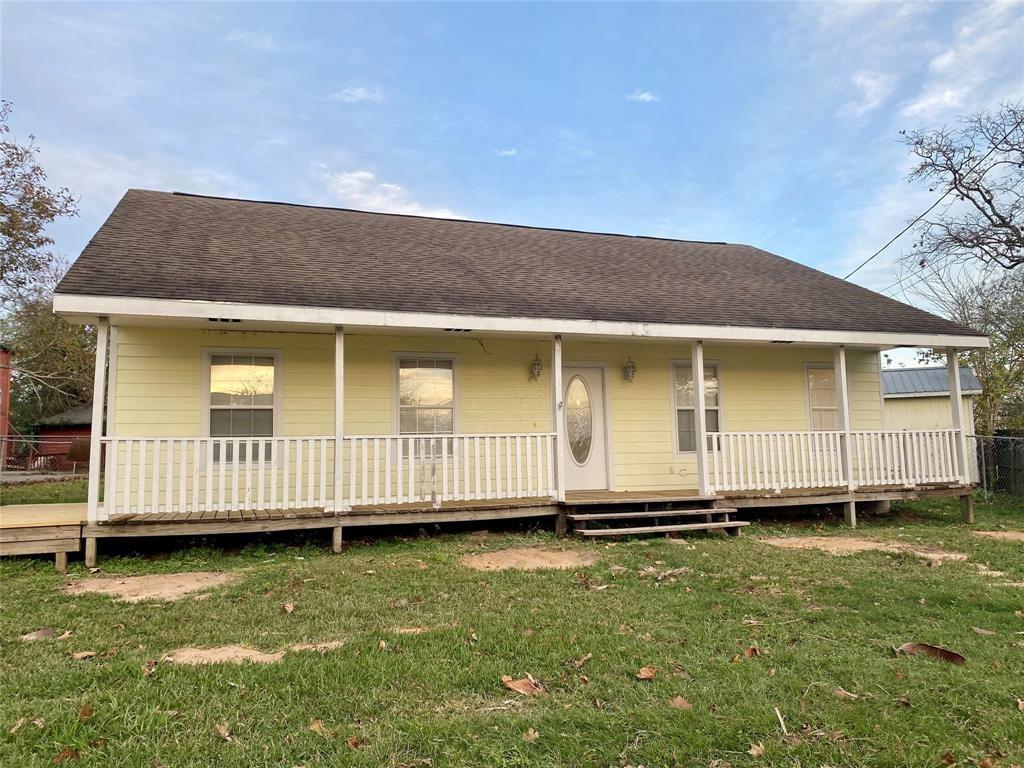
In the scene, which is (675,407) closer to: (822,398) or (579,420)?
(579,420)

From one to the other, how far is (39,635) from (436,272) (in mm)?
6324

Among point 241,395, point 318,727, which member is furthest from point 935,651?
point 241,395

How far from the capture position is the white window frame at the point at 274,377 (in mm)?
8102

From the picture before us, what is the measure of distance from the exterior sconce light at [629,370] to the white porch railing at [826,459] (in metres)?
1.59

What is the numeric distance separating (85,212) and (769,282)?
1887cm

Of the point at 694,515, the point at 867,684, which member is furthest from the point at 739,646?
the point at 694,515

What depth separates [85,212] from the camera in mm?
17594

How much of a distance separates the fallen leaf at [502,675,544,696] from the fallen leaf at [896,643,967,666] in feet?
7.67

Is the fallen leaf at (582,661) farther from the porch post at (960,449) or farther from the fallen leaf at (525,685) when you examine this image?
the porch post at (960,449)

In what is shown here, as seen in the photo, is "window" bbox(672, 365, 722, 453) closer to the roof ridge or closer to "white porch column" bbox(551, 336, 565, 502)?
"white porch column" bbox(551, 336, 565, 502)

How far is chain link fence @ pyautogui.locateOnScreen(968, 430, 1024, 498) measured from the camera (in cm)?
1239

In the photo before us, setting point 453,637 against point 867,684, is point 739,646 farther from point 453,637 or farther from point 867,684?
point 453,637

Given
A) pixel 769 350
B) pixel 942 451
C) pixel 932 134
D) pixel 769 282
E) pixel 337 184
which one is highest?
pixel 337 184

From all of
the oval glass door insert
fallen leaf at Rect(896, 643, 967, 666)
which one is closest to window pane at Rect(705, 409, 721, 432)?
the oval glass door insert
